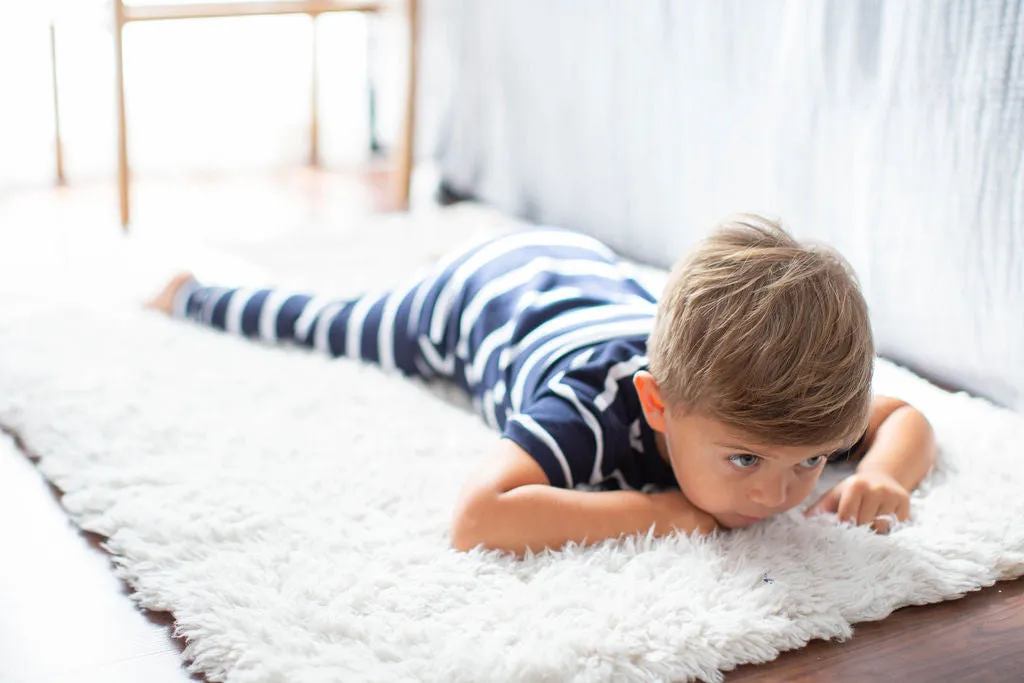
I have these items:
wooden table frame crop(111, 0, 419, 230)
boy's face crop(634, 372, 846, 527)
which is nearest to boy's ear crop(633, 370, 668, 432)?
boy's face crop(634, 372, 846, 527)

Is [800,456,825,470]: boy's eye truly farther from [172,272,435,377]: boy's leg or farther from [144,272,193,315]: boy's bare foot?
[144,272,193,315]: boy's bare foot

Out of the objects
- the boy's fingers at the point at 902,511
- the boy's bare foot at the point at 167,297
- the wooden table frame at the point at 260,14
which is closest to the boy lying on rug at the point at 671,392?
the boy's fingers at the point at 902,511

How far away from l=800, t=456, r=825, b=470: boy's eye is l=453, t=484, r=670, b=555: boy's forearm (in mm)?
127

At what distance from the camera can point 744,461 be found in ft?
2.84

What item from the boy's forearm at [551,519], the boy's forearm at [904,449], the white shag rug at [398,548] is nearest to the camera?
the white shag rug at [398,548]

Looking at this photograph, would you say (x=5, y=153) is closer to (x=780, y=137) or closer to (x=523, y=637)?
(x=780, y=137)

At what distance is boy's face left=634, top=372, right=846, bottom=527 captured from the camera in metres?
0.85

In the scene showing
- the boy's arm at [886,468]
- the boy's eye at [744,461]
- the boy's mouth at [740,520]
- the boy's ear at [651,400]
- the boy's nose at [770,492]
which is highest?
the boy's ear at [651,400]

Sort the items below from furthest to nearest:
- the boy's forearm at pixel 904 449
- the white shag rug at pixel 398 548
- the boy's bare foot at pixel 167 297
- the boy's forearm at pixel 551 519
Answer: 1. the boy's bare foot at pixel 167 297
2. the boy's forearm at pixel 904 449
3. the boy's forearm at pixel 551 519
4. the white shag rug at pixel 398 548

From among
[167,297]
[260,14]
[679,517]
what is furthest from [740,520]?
[260,14]

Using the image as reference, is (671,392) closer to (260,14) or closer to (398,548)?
(398,548)

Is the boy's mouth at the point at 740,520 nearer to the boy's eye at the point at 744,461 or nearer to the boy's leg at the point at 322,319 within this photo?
the boy's eye at the point at 744,461

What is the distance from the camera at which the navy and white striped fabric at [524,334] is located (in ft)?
3.21

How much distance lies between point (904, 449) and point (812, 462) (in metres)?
0.17
